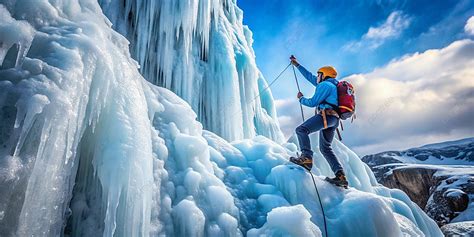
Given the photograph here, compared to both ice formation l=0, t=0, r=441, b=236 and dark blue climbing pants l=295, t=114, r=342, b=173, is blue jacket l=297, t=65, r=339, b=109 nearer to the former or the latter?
dark blue climbing pants l=295, t=114, r=342, b=173

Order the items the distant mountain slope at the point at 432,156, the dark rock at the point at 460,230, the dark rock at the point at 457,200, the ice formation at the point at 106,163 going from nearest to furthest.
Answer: the ice formation at the point at 106,163, the dark rock at the point at 460,230, the dark rock at the point at 457,200, the distant mountain slope at the point at 432,156

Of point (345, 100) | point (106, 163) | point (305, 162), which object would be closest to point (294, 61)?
point (345, 100)

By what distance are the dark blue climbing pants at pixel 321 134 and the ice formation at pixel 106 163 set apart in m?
0.44

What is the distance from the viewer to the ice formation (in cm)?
164

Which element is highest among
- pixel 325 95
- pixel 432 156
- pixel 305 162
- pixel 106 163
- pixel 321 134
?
pixel 432 156

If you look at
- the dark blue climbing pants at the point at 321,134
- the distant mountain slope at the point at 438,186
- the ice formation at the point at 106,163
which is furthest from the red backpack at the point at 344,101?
the distant mountain slope at the point at 438,186

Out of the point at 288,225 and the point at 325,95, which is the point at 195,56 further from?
the point at 288,225

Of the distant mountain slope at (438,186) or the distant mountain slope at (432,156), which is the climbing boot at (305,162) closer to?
the distant mountain slope at (438,186)

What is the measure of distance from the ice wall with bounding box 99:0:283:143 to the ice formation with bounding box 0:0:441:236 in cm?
336

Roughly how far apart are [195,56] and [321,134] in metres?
4.74

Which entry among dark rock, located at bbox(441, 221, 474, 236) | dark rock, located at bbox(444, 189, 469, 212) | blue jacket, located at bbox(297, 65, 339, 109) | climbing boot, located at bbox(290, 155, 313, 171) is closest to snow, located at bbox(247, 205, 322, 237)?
climbing boot, located at bbox(290, 155, 313, 171)

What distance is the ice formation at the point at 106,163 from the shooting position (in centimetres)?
164

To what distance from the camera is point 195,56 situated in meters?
7.48

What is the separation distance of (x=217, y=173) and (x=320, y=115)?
1760mm
